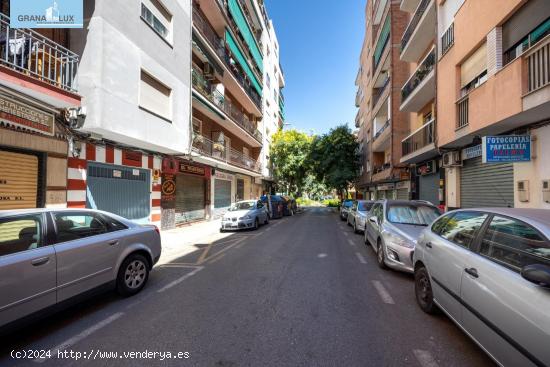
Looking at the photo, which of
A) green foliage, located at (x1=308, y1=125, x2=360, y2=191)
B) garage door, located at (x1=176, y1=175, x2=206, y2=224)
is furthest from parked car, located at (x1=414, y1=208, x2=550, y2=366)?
green foliage, located at (x1=308, y1=125, x2=360, y2=191)

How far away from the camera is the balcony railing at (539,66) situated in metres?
5.37

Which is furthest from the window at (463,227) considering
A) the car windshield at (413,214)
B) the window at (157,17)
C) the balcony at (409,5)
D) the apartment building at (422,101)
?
the balcony at (409,5)

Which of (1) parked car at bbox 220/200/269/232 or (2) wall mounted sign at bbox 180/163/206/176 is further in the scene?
(2) wall mounted sign at bbox 180/163/206/176

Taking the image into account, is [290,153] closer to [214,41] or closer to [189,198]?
[214,41]

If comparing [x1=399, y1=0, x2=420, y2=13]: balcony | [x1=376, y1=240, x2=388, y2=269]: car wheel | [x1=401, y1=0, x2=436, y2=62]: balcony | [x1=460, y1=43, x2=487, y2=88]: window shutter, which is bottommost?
[x1=376, y1=240, x2=388, y2=269]: car wheel

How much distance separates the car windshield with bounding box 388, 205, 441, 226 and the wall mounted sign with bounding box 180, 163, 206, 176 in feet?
34.5

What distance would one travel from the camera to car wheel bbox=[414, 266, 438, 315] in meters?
3.67

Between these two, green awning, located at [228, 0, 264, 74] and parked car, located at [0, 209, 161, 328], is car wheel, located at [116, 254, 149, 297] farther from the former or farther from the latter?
green awning, located at [228, 0, 264, 74]

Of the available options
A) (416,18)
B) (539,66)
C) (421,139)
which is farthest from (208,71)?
(539,66)

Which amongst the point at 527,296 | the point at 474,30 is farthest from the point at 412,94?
the point at 527,296

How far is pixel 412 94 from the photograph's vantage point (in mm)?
13070

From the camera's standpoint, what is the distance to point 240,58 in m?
20.7

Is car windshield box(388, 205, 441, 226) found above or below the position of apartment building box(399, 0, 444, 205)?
below

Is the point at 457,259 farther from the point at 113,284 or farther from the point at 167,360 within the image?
the point at 113,284
